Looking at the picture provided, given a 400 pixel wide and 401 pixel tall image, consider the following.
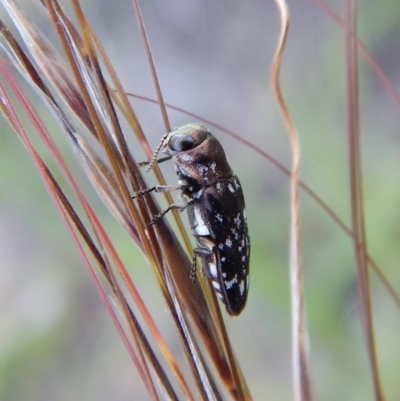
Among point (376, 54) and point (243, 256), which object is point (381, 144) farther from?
point (243, 256)

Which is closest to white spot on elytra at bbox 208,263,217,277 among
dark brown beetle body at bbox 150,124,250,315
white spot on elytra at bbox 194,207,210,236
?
dark brown beetle body at bbox 150,124,250,315

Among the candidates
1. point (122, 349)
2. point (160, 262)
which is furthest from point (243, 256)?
point (122, 349)

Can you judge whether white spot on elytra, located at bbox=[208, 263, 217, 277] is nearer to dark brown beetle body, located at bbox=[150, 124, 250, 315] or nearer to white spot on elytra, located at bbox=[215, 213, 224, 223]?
dark brown beetle body, located at bbox=[150, 124, 250, 315]

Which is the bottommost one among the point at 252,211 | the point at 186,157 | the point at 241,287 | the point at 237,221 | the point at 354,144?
the point at 252,211

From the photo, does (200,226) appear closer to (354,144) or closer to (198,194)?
(198,194)

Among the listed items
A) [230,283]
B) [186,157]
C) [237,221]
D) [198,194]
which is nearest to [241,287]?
[230,283]

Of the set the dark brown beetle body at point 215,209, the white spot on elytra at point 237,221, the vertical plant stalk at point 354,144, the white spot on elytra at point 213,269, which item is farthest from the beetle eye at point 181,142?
the vertical plant stalk at point 354,144
